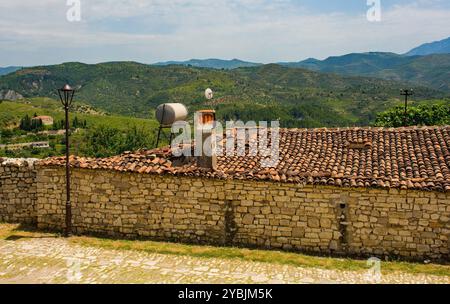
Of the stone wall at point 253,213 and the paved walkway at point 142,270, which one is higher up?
the stone wall at point 253,213

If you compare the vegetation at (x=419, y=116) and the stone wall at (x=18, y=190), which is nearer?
the stone wall at (x=18, y=190)

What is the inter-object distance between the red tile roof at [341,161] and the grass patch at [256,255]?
2.06 m

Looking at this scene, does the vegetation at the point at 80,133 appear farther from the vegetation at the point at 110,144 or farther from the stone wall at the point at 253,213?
the stone wall at the point at 253,213

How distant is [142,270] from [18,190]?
22.6 feet

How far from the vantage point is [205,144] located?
13094 millimetres

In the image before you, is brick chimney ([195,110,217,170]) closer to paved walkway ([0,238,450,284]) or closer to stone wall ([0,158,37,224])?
paved walkway ([0,238,450,284])

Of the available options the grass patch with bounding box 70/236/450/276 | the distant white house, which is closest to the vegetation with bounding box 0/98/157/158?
the distant white house

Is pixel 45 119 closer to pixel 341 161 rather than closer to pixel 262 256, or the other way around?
pixel 341 161

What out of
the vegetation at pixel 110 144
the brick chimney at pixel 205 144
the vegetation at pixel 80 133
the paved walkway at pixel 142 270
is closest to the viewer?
the paved walkway at pixel 142 270

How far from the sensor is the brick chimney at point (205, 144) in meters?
13.0

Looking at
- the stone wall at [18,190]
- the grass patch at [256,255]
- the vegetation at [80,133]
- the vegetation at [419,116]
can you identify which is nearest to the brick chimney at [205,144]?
the grass patch at [256,255]

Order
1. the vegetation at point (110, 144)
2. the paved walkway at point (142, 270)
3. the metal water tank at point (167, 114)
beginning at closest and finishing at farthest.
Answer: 1. the paved walkway at point (142, 270)
2. the metal water tank at point (167, 114)
3. the vegetation at point (110, 144)

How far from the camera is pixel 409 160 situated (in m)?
13.5
